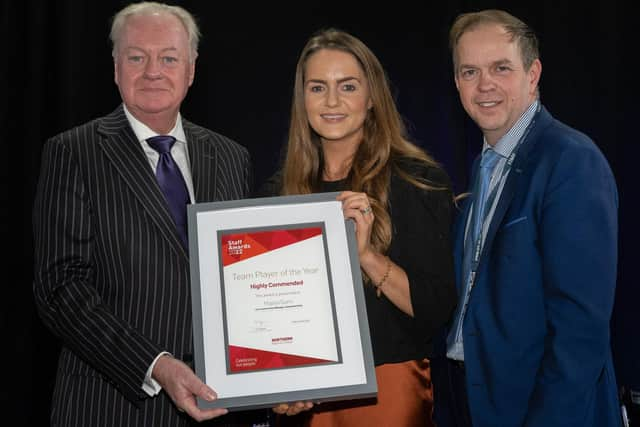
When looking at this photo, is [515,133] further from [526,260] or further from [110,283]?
[110,283]

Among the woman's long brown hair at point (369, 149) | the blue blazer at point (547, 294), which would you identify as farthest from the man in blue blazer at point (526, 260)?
the woman's long brown hair at point (369, 149)

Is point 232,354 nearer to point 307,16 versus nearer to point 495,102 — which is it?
point 495,102

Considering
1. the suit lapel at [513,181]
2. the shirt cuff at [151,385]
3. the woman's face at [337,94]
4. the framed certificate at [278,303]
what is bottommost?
the shirt cuff at [151,385]

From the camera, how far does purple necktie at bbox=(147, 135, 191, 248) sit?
219 cm

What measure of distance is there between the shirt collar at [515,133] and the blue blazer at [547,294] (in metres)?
0.09

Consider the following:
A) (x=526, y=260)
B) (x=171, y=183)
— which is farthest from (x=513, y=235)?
(x=171, y=183)

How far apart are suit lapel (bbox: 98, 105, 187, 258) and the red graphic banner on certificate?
0.73ft

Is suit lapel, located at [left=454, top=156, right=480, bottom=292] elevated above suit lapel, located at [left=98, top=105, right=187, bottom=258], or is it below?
below

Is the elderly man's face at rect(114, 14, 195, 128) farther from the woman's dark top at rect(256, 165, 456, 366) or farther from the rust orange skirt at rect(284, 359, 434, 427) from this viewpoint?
the rust orange skirt at rect(284, 359, 434, 427)

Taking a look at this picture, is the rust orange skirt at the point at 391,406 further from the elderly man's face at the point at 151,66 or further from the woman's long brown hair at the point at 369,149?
the elderly man's face at the point at 151,66

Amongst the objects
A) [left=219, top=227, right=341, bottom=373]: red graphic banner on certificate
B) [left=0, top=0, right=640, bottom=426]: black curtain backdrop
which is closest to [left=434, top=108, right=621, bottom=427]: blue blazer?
[left=219, top=227, right=341, bottom=373]: red graphic banner on certificate

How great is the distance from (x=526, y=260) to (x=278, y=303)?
0.75m

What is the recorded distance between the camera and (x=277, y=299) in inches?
77.5

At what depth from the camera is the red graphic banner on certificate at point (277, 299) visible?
1.91m
